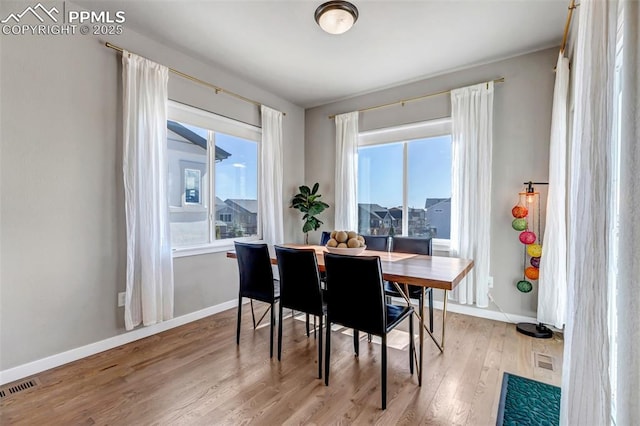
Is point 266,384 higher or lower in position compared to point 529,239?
lower

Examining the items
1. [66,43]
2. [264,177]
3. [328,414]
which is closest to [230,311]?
[264,177]

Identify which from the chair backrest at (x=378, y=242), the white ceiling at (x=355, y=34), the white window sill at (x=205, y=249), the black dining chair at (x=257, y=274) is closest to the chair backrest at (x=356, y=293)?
the black dining chair at (x=257, y=274)

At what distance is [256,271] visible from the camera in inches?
103

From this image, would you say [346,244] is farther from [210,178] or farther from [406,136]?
[406,136]

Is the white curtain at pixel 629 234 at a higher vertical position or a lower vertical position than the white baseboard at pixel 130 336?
higher

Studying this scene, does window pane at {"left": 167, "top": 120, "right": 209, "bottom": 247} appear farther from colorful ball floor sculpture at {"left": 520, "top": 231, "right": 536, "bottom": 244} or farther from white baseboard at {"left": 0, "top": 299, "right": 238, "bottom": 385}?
colorful ball floor sculpture at {"left": 520, "top": 231, "right": 536, "bottom": 244}

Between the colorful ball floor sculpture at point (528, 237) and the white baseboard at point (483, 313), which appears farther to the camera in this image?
the white baseboard at point (483, 313)

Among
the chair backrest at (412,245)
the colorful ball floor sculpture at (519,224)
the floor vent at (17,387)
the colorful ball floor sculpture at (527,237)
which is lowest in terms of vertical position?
the floor vent at (17,387)

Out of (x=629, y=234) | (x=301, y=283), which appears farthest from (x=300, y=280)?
(x=629, y=234)

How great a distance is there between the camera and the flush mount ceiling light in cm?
226

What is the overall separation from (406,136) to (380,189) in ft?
2.58

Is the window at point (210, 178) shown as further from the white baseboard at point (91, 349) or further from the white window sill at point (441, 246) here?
the white window sill at point (441, 246)

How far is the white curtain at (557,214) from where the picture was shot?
2682 mm

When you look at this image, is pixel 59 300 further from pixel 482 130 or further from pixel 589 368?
pixel 482 130
